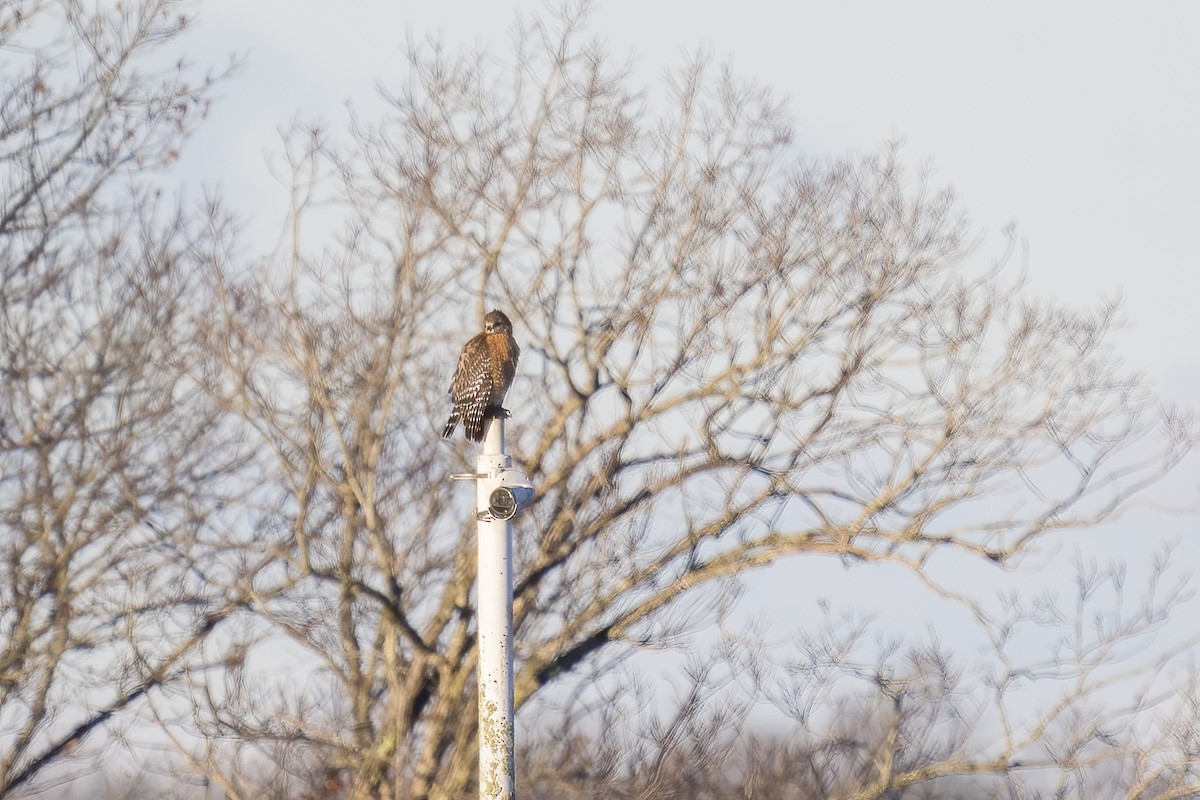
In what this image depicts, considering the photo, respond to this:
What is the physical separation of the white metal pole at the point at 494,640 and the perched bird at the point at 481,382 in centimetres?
86

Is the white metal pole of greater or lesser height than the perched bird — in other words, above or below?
below

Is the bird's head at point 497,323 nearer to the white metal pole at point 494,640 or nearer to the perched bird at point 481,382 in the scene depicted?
the perched bird at point 481,382

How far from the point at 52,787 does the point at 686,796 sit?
5.50 meters

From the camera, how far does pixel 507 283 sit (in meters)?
13.2

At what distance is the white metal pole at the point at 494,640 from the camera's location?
24.5 ft

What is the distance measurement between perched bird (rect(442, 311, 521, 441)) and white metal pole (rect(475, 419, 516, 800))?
864mm

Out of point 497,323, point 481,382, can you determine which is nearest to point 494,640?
point 481,382

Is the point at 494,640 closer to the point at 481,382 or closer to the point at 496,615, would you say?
the point at 496,615

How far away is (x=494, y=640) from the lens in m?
7.45

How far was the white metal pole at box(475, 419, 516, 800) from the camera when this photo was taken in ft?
24.5

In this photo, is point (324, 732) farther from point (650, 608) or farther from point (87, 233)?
point (87, 233)

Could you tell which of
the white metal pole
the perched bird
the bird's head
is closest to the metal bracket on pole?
the white metal pole

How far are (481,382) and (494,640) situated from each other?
1792 mm

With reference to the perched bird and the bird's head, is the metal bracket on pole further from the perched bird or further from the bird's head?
the bird's head
